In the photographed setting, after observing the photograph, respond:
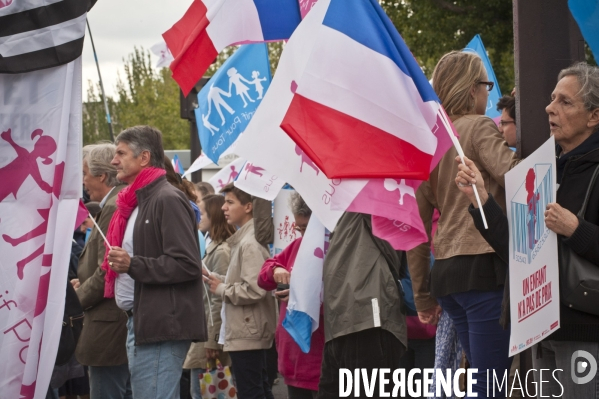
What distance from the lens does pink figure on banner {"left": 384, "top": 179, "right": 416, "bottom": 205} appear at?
4797 millimetres

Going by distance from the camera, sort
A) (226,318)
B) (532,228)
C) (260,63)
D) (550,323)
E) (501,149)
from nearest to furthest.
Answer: (550,323), (532,228), (501,149), (226,318), (260,63)

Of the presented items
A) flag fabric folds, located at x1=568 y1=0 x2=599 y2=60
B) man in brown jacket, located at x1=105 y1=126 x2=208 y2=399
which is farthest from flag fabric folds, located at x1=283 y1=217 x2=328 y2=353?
flag fabric folds, located at x1=568 y1=0 x2=599 y2=60

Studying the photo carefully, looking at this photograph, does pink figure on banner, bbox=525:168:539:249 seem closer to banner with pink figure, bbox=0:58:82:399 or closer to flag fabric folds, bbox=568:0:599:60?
flag fabric folds, bbox=568:0:599:60

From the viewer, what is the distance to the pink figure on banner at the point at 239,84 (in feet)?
31.4

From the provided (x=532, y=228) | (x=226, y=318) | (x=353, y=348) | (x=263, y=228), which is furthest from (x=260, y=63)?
(x=532, y=228)

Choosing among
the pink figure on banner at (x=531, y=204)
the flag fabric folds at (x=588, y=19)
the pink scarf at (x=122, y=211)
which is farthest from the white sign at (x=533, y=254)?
the pink scarf at (x=122, y=211)

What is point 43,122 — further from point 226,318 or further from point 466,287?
point 226,318

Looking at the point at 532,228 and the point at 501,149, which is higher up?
the point at 501,149

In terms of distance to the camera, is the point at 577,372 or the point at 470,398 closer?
the point at 577,372

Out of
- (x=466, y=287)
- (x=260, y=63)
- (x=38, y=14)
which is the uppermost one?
(x=260, y=63)

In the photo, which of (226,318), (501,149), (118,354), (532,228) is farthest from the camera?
(226,318)

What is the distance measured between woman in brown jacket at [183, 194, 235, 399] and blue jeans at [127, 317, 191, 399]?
2.45 m

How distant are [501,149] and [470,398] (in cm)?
129

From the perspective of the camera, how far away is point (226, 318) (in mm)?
7711
